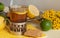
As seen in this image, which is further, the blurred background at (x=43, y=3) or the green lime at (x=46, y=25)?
the blurred background at (x=43, y=3)

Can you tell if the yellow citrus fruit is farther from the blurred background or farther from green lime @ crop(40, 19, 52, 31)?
the blurred background

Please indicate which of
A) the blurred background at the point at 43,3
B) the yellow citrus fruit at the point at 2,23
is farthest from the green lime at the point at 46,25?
the blurred background at the point at 43,3

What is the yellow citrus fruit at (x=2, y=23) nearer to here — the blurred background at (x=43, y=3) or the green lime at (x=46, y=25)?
the green lime at (x=46, y=25)

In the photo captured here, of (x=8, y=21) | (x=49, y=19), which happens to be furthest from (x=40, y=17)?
(x=8, y=21)

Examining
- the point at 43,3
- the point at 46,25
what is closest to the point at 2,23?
the point at 46,25

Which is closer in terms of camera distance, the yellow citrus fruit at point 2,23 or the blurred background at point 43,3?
the yellow citrus fruit at point 2,23

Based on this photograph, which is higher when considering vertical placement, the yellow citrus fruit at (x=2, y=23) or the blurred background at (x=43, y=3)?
the blurred background at (x=43, y=3)

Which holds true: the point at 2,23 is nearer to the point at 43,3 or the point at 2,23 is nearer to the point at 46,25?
the point at 46,25

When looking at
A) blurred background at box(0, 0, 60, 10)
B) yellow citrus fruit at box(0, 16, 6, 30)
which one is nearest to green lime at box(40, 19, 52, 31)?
yellow citrus fruit at box(0, 16, 6, 30)

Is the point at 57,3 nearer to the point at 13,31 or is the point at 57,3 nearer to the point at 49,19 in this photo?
the point at 49,19

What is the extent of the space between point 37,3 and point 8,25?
15.3 inches

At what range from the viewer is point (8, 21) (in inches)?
41.2

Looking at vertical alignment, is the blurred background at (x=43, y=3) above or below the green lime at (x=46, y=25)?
above

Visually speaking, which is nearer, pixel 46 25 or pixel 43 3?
pixel 46 25
